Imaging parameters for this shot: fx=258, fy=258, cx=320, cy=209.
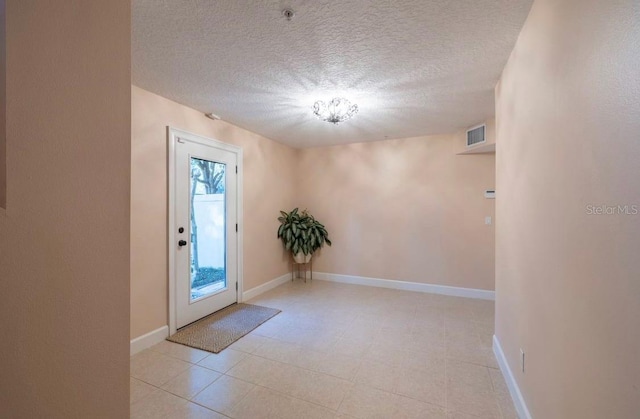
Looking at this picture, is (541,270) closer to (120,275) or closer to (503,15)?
(503,15)

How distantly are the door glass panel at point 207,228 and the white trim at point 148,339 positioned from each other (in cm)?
43

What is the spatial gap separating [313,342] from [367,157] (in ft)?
9.89

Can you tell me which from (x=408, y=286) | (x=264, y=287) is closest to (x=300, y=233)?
(x=264, y=287)

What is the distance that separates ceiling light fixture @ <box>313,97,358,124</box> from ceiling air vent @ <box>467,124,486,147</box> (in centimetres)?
186

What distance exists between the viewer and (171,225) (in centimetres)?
274

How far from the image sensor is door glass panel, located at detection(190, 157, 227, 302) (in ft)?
10.00

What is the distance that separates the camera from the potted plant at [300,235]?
442 centimetres

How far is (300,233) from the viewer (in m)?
4.44

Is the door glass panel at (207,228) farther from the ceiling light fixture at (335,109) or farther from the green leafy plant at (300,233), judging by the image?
the ceiling light fixture at (335,109)

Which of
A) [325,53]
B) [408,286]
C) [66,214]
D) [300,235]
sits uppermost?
[325,53]

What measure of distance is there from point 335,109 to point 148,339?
291 cm

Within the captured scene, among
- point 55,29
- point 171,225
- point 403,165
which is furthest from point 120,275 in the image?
point 403,165

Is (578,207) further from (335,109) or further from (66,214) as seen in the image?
(335,109)

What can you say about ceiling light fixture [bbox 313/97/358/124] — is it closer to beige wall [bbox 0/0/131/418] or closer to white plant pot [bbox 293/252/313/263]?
beige wall [bbox 0/0/131/418]
